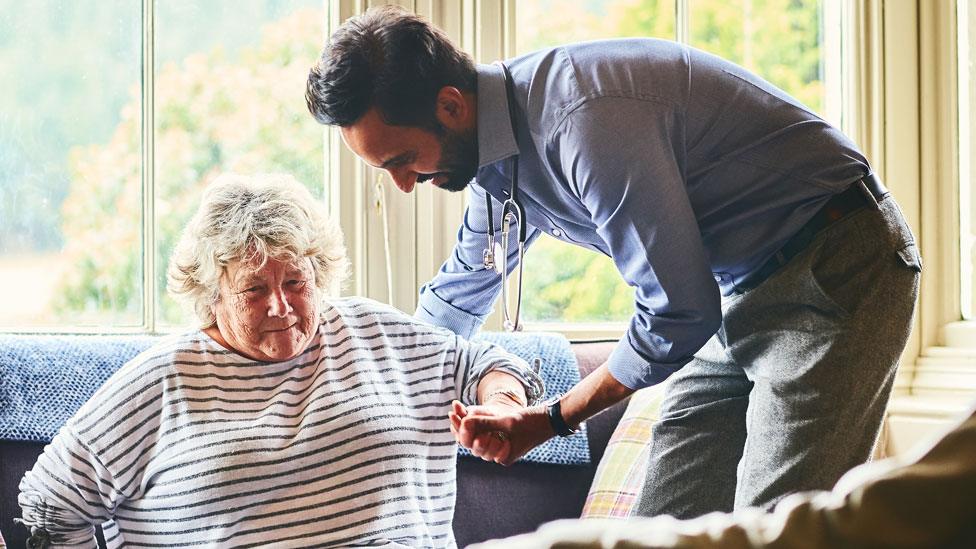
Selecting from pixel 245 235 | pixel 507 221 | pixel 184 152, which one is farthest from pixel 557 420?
pixel 184 152

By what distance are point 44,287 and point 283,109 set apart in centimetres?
71

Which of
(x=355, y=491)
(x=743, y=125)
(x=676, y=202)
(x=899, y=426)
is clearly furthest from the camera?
(x=899, y=426)

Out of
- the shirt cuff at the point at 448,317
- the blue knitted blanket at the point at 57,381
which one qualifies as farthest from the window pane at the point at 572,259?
the shirt cuff at the point at 448,317

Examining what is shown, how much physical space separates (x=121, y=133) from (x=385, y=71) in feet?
4.24

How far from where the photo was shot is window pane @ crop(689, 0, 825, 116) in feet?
9.15

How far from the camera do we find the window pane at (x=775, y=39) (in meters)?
2.79

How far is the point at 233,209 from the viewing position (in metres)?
1.76

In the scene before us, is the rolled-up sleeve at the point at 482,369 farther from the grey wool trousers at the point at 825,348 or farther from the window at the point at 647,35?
the window at the point at 647,35

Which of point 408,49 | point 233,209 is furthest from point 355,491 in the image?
point 408,49

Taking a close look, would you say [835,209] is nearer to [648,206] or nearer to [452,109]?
[648,206]

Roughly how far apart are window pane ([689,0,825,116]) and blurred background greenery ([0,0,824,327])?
110cm

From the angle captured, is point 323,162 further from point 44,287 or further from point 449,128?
point 449,128

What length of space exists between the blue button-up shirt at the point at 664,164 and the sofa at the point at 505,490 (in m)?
0.78

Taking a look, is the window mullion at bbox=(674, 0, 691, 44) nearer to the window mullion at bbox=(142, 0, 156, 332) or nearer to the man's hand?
the window mullion at bbox=(142, 0, 156, 332)
